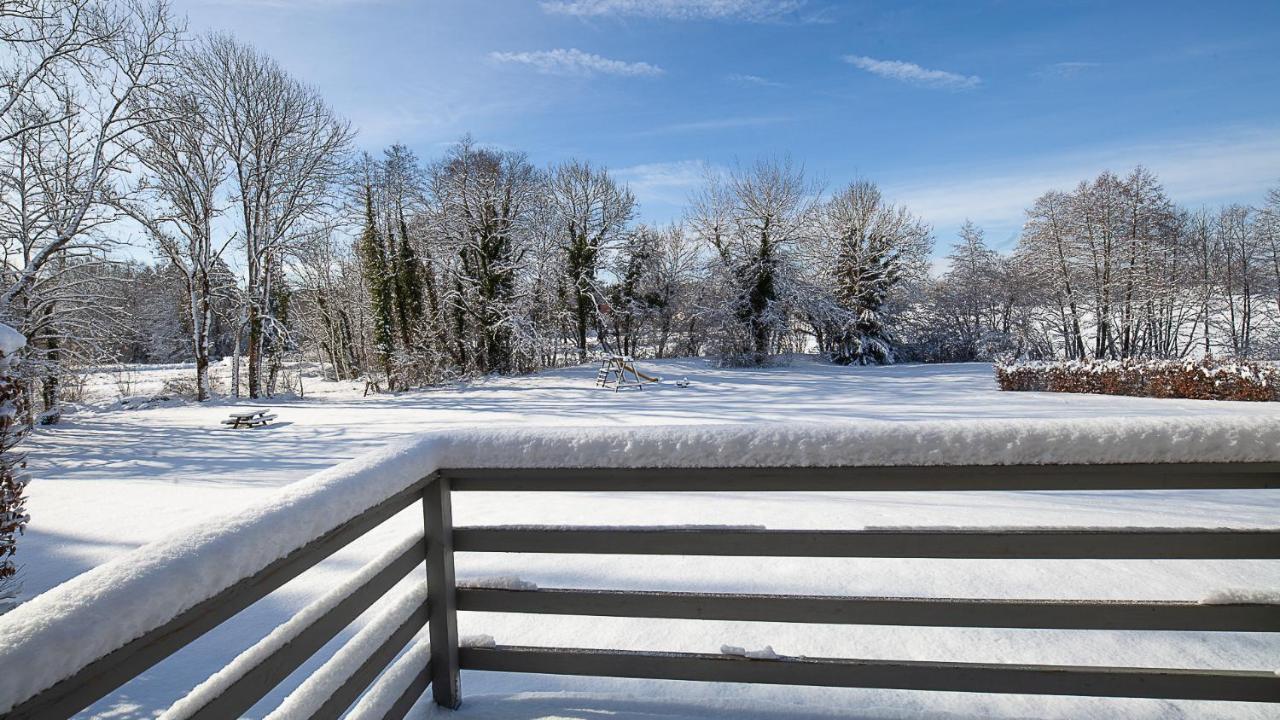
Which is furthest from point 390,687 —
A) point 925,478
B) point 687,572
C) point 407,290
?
point 407,290

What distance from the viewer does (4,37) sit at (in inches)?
401

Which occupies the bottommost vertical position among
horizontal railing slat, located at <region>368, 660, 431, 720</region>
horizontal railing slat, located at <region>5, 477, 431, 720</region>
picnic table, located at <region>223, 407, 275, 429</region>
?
picnic table, located at <region>223, 407, 275, 429</region>

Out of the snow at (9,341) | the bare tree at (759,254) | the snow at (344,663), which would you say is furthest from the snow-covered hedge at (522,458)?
the bare tree at (759,254)

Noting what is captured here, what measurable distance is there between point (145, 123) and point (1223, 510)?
1938 cm

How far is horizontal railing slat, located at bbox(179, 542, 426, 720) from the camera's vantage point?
101 cm

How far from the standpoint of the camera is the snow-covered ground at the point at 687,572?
6.56 feet

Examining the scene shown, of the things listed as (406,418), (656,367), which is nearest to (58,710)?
(406,418)

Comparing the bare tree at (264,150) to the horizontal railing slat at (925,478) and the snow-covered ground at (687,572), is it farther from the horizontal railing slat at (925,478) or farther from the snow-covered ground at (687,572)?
the horizontal railing slat at (925,478)

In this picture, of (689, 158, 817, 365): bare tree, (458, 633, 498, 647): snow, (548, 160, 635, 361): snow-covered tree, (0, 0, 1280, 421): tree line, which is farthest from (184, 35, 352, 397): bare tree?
(458, 633, 498, 647): snow

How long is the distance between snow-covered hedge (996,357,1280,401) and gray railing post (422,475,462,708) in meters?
16.6

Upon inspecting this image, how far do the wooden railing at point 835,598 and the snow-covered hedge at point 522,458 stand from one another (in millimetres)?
42

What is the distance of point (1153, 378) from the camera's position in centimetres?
1348

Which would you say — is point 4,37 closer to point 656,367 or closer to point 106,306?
point 106,306

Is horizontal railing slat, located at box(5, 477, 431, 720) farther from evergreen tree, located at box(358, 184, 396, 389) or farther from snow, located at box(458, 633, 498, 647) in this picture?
evergreen tree, located at box(358, 184, 396, 389)
